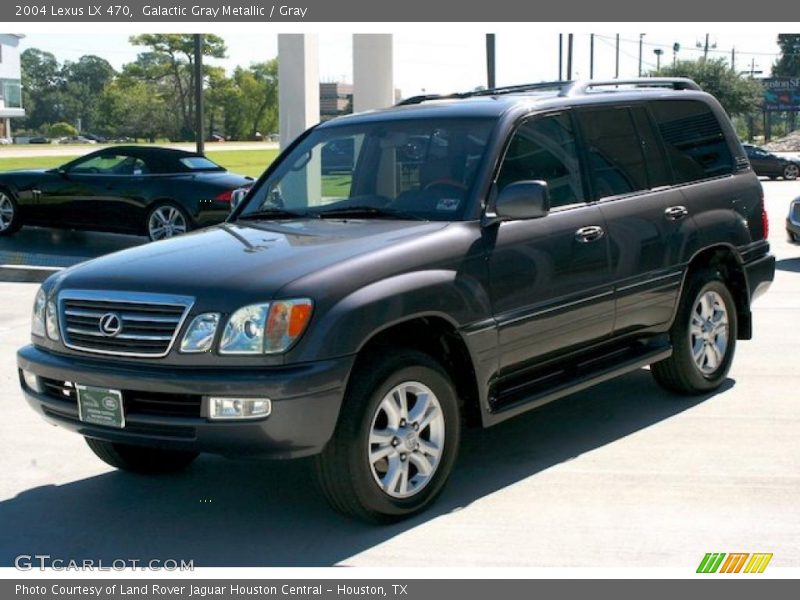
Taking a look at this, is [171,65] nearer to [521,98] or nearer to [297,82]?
[297,82]

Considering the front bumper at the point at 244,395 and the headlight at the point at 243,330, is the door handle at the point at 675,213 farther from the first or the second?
the headlight at the point at 243,330

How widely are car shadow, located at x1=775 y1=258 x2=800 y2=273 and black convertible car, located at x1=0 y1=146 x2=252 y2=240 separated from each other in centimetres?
687

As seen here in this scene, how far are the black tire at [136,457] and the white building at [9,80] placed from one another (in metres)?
115

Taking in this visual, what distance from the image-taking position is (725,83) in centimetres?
8044

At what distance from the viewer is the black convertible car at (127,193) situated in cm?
1563

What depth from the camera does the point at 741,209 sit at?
782 centimetres

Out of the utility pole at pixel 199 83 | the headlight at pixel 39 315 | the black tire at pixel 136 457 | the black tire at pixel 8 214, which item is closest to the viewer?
the headlight at pixel 39 315

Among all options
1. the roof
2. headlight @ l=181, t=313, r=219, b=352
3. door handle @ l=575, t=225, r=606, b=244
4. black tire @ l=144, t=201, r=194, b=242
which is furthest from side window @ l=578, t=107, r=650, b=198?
black tire @ l=144, t=201, r=194, b=242

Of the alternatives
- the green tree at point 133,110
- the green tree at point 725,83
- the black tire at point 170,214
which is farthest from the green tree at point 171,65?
the black tire at point 170,214

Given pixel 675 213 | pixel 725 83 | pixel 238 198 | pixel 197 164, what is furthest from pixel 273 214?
pixel 725 83

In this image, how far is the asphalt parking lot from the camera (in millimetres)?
5047

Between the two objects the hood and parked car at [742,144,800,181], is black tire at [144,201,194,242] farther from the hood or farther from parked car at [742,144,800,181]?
parked car at [742,144,800,181]

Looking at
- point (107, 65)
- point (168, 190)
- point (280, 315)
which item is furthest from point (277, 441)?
point (107, 65)

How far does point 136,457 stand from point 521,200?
2.39 m
